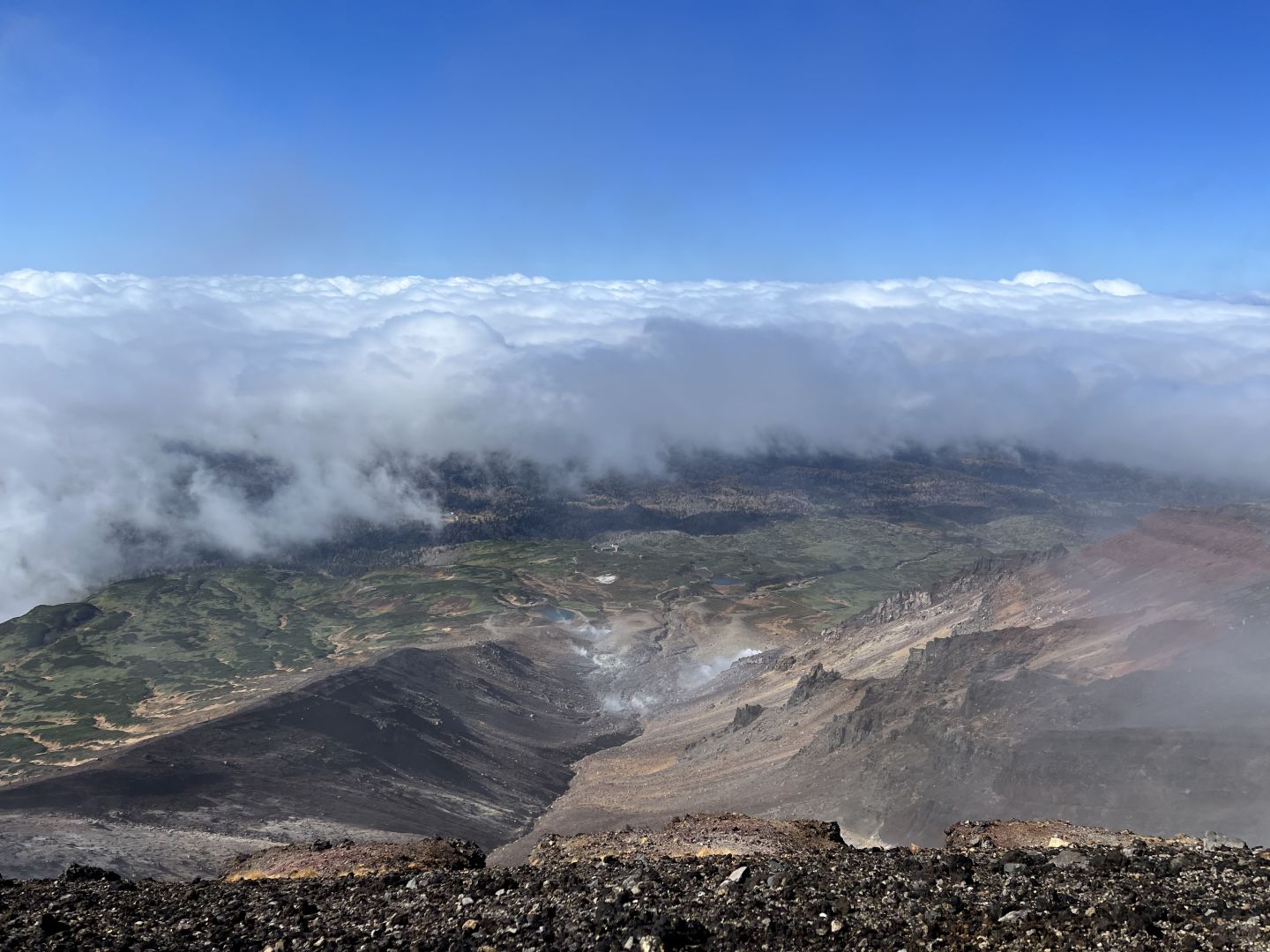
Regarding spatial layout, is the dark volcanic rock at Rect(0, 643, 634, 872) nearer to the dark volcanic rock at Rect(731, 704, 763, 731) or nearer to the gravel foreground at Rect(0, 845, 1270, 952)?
the dark volcanic rock at Rect(731, 704, 763, 731)

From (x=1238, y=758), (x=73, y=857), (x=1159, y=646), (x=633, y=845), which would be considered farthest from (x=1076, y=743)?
(x=73, y=857)

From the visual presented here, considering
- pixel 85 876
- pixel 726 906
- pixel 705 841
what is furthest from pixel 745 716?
pixel 726 906

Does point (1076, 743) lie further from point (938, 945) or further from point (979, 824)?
point (938, 945)

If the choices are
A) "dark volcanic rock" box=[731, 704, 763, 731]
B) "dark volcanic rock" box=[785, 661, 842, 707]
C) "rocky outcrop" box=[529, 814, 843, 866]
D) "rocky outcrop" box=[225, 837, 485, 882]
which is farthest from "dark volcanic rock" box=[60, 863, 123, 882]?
"dark volcanic rock" box=[785, 661, 842, 707]

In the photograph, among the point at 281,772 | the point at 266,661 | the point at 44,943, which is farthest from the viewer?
the point at 266,661

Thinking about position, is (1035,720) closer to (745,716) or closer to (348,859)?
(745,716)

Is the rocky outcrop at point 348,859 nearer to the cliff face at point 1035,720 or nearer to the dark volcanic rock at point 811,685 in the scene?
the cliff face at point 1035,720
